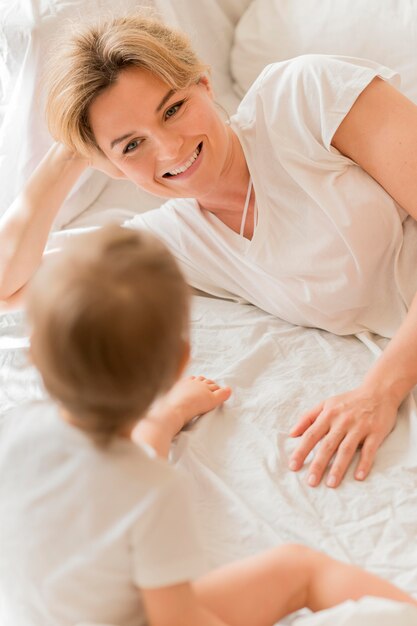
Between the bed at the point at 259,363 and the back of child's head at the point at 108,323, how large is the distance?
0.34 meters

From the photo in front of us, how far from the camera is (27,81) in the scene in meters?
1.82

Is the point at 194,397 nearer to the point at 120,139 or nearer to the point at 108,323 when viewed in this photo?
the point at 120,139

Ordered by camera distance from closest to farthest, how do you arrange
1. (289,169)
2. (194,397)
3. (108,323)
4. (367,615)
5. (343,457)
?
(108,323) → (367,615) → (343,457) → (194,397) → (289,169)

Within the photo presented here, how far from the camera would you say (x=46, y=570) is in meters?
0.87

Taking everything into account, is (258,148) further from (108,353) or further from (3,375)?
(108,353)

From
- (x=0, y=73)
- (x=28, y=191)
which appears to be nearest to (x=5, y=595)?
(x=28, y=191)

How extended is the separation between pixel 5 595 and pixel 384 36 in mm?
1364

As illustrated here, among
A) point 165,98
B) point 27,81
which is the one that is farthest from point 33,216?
point 165,98

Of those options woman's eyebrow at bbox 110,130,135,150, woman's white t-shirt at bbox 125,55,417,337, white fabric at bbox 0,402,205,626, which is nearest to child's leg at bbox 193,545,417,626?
white fabric at bbox 0,402,205,626

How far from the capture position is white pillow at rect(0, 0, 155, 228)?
1806 mm

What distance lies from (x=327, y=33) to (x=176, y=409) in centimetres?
94

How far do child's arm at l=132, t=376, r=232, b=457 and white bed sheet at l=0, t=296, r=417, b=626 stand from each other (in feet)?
0.07

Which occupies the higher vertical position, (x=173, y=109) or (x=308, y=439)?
(x=173, y=109)

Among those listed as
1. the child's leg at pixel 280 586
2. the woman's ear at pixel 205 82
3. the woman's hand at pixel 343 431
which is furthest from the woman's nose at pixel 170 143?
the child's leg at pixel 280 586
